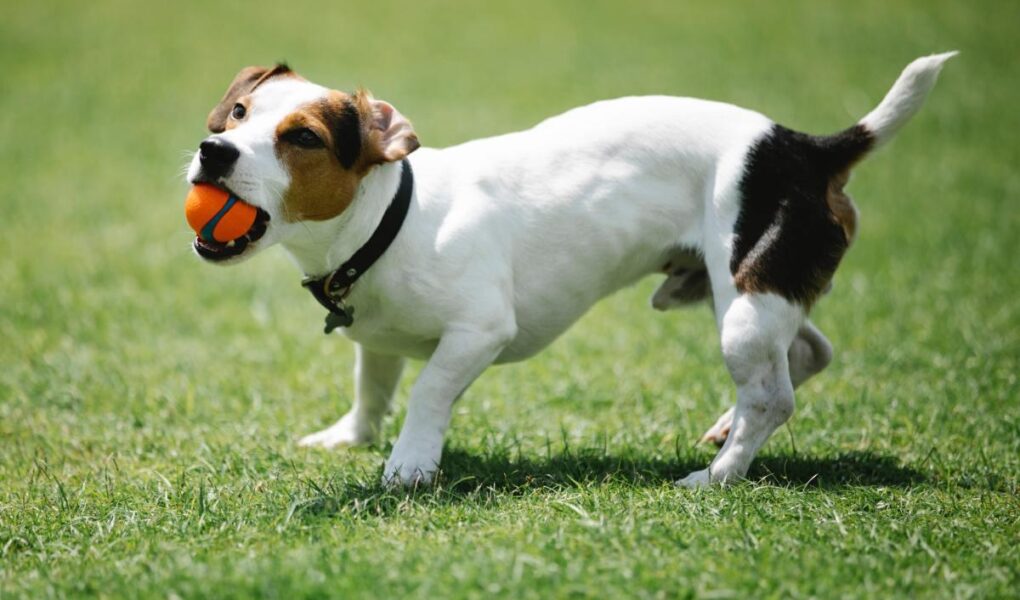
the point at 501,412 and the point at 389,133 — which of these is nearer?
the point at 389,133

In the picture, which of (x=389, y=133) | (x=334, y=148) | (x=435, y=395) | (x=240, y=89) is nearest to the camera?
(x=334, y=148)

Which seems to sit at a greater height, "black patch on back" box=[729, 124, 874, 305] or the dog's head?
the dog's head

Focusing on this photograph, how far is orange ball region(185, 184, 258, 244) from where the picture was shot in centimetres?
417

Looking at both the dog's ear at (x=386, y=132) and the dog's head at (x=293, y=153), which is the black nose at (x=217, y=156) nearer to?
the dog's head at (x=293, y=153)

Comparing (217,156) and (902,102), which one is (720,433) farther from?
(217,156)

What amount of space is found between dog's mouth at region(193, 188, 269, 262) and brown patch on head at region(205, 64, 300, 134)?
1.88 ft

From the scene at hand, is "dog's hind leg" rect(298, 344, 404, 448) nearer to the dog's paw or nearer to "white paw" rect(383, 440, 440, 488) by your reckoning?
"white paw" rect(383, 440, 440, 488)

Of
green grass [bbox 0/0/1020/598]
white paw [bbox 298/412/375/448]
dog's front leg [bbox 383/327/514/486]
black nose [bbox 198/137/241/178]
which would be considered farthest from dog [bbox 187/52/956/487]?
white paw [bbox 298/412/375/448]

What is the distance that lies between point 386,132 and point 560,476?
5.15ft

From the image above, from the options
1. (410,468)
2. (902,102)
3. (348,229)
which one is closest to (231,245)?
(348,229)

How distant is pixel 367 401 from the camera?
5.38m

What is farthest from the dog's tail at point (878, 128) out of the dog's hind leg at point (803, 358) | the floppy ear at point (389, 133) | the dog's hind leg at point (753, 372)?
the floppy ear at point (389, 133)

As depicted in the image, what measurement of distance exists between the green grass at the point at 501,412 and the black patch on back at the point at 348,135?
129 centimetres

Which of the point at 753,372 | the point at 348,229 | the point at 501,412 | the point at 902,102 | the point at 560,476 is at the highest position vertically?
the point at 902,102
